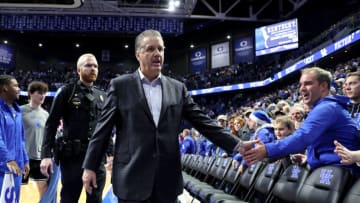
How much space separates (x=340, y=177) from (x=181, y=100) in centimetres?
102

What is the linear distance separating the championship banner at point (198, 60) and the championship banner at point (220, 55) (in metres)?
0.87

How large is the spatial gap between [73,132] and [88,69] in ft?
1.67

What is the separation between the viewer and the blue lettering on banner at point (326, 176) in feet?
7.52

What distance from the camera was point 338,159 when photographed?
Answer: 2490 mm

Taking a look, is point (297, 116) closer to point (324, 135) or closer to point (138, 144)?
point (324, 135)

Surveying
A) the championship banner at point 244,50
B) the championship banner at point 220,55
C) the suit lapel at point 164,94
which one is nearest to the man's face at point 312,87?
the suit lapel at point 164,94

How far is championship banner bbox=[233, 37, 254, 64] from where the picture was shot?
2523cm

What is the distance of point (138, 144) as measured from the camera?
1.88 m

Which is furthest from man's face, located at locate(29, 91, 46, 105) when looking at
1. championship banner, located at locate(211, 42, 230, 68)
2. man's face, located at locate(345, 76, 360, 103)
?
championship banner, located at locate(211, 42, 230, 68)

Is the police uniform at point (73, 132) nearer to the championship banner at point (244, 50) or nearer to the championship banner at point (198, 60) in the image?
the championship banner at point (244, 50)

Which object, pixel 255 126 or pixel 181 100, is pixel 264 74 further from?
pixel 181 100

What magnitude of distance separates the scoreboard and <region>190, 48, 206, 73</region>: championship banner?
312 inches

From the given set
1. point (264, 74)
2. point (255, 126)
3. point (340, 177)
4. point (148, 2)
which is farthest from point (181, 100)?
point (264, 74)

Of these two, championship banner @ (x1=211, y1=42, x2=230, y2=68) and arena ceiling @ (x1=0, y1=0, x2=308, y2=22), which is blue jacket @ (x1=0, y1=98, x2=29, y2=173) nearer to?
arena ceiling @ (x1=0, y1=0, x2=308, y2=22)
